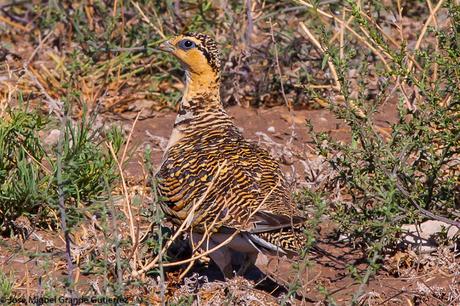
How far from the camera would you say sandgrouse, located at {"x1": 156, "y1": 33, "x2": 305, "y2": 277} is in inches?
199

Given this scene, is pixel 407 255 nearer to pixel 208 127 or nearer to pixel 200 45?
pixel 208 127

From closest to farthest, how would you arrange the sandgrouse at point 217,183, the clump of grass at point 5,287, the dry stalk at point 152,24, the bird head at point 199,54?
the clump of grass at point 5,287, the sandgrouse at point 217,183, the bird head at point 199,54, the dry stalk at point 152,24

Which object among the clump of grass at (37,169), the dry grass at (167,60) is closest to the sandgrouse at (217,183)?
the clump of grass at (37,169)

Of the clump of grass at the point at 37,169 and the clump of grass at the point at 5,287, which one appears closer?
the clump of grass at the point at 5,287

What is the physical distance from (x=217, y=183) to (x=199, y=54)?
3.95 ft

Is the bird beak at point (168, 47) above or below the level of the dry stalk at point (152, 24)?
above

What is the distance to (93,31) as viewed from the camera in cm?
834

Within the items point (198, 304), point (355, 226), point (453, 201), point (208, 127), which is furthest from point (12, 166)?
point (453, 201)

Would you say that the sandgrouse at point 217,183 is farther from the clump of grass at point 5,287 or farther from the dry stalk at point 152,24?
the dry stalk at point 152,24

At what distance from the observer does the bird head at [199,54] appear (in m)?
6.25

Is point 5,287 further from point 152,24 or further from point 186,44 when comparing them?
point 152,24

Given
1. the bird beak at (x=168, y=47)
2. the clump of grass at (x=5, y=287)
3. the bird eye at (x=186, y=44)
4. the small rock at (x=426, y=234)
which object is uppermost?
→ the bird eye at (x=186, y=44)

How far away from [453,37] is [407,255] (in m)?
1.29

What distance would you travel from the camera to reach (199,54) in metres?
6.27
